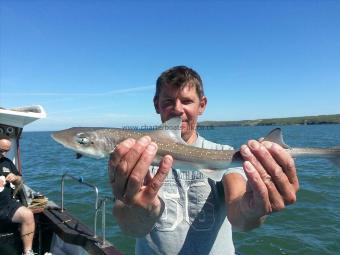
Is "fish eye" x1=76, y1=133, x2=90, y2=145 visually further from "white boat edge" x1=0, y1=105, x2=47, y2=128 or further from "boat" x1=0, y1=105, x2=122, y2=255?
"white boat edge" x1=0, y1=105, x2=47, y2=128

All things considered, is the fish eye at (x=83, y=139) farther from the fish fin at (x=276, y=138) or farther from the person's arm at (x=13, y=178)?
the person's arm at (x=13, y=178)

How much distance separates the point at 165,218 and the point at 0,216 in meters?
5.82

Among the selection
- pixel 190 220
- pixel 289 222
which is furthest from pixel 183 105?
pixel 289 222

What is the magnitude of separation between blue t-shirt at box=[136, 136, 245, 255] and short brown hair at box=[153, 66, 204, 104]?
1.22 meters

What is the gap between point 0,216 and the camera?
7.90 metres

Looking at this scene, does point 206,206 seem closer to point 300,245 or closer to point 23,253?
point 23,253

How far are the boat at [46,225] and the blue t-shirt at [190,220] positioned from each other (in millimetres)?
3040

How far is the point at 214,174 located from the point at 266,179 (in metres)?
0.75

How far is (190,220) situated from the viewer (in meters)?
3.91

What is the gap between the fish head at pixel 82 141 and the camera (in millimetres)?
3787

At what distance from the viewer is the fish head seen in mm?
3787

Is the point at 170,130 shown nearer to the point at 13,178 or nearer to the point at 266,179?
the point at 266,179

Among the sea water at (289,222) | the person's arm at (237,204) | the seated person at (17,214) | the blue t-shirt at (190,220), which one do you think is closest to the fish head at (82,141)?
the blue t-shirt at (190,220)

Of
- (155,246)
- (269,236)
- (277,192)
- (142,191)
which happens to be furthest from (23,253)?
(269,236)
